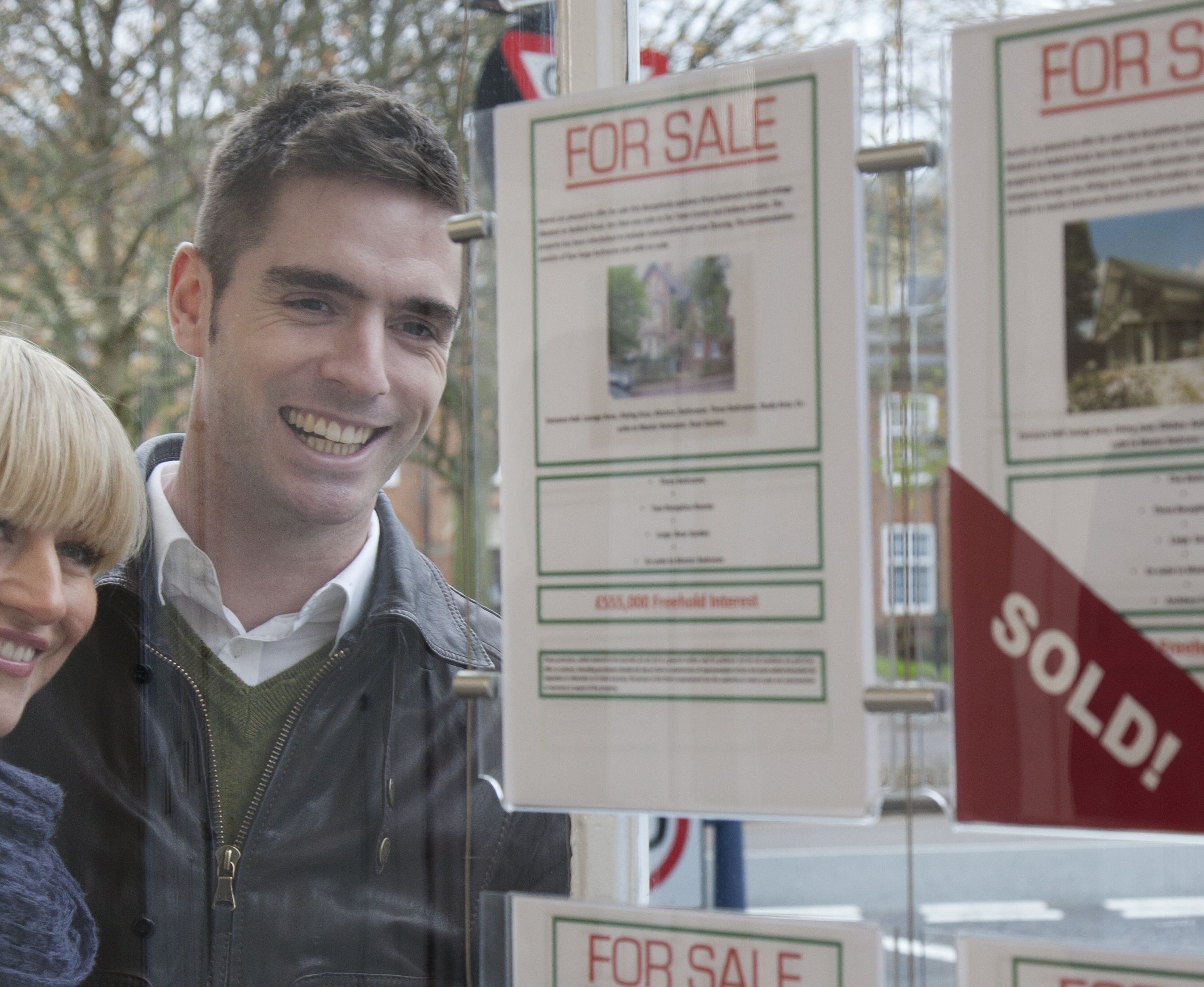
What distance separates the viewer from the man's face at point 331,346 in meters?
1.62

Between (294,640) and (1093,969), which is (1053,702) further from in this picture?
(294,640)

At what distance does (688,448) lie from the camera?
1374 millimetres

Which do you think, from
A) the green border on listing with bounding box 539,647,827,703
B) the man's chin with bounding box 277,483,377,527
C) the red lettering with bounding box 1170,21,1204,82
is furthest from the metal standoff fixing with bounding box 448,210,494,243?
the red lettering with bounding box 1170,21,1204,82

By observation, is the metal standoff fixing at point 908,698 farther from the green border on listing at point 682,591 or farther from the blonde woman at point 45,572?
the blonde woman at point 45,572

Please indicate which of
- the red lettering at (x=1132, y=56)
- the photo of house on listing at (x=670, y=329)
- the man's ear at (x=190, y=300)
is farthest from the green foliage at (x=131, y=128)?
the red lettering at (x=1132, y=56)

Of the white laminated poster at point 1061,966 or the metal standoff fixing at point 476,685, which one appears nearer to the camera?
the white laminated poster at point 1061,966

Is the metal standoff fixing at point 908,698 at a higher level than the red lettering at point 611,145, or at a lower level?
lower

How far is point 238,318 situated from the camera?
171cm

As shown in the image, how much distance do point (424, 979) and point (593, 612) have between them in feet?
1.77

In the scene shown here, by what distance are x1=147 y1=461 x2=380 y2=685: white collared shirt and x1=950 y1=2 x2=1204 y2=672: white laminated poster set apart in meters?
0.81

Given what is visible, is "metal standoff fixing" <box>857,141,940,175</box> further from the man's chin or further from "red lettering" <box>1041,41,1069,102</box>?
the man's chin

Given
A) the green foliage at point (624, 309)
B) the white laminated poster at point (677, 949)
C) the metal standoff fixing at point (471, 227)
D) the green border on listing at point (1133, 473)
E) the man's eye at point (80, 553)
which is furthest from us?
the man's eye at point (80, 553)

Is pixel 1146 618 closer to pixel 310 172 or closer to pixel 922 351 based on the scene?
pixel 922 351

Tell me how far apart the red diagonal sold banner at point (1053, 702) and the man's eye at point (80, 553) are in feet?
3.75
